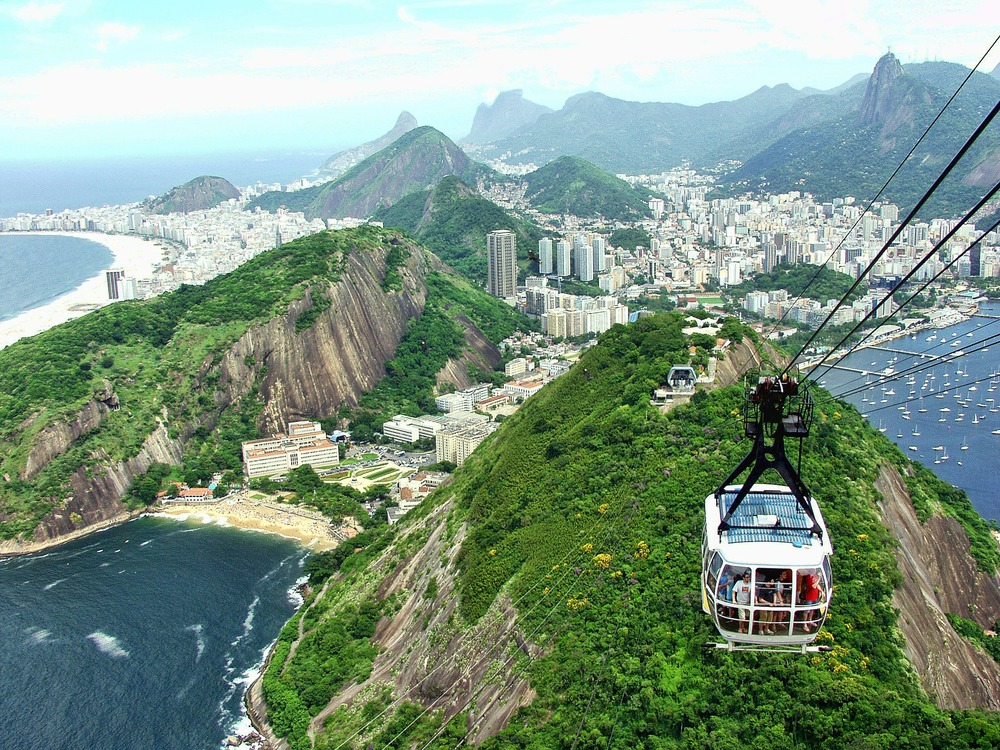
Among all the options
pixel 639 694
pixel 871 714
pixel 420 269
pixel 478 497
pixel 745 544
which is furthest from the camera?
pixel 420 269

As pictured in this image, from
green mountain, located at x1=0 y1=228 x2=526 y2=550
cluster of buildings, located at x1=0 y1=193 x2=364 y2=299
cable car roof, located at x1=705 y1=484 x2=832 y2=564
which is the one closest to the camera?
cable car roof, located at x1=705 y1=484 x2=832 y2=564

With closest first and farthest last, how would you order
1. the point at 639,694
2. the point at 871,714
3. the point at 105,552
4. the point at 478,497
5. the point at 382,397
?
the point at 871,714 < the point at 639,694 < the point at 478,497 < the point at 105,552 < the point at 382,397

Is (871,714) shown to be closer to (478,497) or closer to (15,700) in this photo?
(478,497)

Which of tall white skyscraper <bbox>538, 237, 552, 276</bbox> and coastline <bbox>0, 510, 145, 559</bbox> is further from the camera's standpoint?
tall white skyscraper <bbox>538, 237, 552, 276</bbox>

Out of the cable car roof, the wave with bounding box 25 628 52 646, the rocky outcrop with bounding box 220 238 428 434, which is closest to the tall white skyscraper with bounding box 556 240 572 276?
the rocky outcrop with bounding box 220 238 428 434

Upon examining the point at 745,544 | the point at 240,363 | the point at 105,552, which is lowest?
the point at 105,552

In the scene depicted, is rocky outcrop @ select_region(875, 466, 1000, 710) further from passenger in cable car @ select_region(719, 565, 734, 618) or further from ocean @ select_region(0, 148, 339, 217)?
ocean @ select_region(0, 148, 339, 217)

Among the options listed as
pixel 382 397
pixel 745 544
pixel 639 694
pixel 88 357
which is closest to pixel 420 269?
pixel 382 397

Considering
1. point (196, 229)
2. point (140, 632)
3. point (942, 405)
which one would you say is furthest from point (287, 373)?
point (196, 229)

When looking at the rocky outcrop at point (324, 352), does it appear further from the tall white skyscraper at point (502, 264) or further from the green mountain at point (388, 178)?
the green mountain at point (388, 178)
